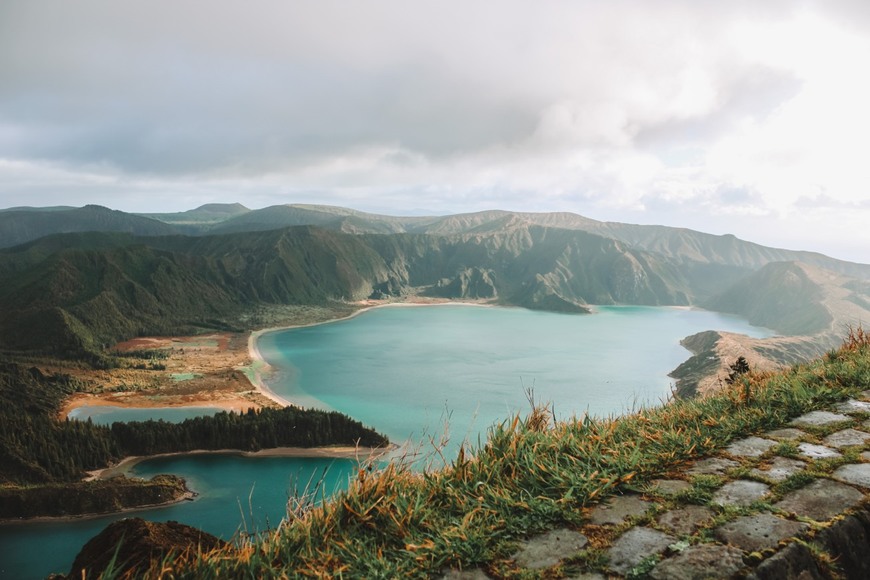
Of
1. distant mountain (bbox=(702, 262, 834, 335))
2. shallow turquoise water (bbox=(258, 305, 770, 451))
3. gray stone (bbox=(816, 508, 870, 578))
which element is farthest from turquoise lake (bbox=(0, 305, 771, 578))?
distant mountain (bbox=(702, 262, 834, 335))

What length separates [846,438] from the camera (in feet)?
13.5

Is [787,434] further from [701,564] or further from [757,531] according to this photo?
[701,564]

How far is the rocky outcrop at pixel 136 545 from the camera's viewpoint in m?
3.24

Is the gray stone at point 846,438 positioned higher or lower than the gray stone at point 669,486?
higher

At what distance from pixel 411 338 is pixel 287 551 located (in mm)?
132212

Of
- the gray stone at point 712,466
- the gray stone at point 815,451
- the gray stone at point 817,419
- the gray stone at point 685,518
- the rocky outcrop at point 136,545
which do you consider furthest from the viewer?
the gray stone at point 817,419

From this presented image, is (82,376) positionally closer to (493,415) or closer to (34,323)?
(34,323)

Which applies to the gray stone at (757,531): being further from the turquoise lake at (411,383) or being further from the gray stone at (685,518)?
the turquoise lake at (411,383)

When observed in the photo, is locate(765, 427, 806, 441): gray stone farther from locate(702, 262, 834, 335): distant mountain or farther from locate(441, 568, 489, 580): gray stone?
locate(702, 262, 834, 335): distant mountain

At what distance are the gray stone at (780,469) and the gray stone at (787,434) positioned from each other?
1.57 feet

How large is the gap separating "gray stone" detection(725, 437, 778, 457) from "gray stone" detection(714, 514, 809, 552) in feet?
3.64

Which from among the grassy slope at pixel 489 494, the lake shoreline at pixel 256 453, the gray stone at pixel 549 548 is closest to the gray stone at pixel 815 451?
the grassy slope at pixel 489 494

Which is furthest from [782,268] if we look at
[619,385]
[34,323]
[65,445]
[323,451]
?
[34,323]

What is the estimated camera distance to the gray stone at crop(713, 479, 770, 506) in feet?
10.4
